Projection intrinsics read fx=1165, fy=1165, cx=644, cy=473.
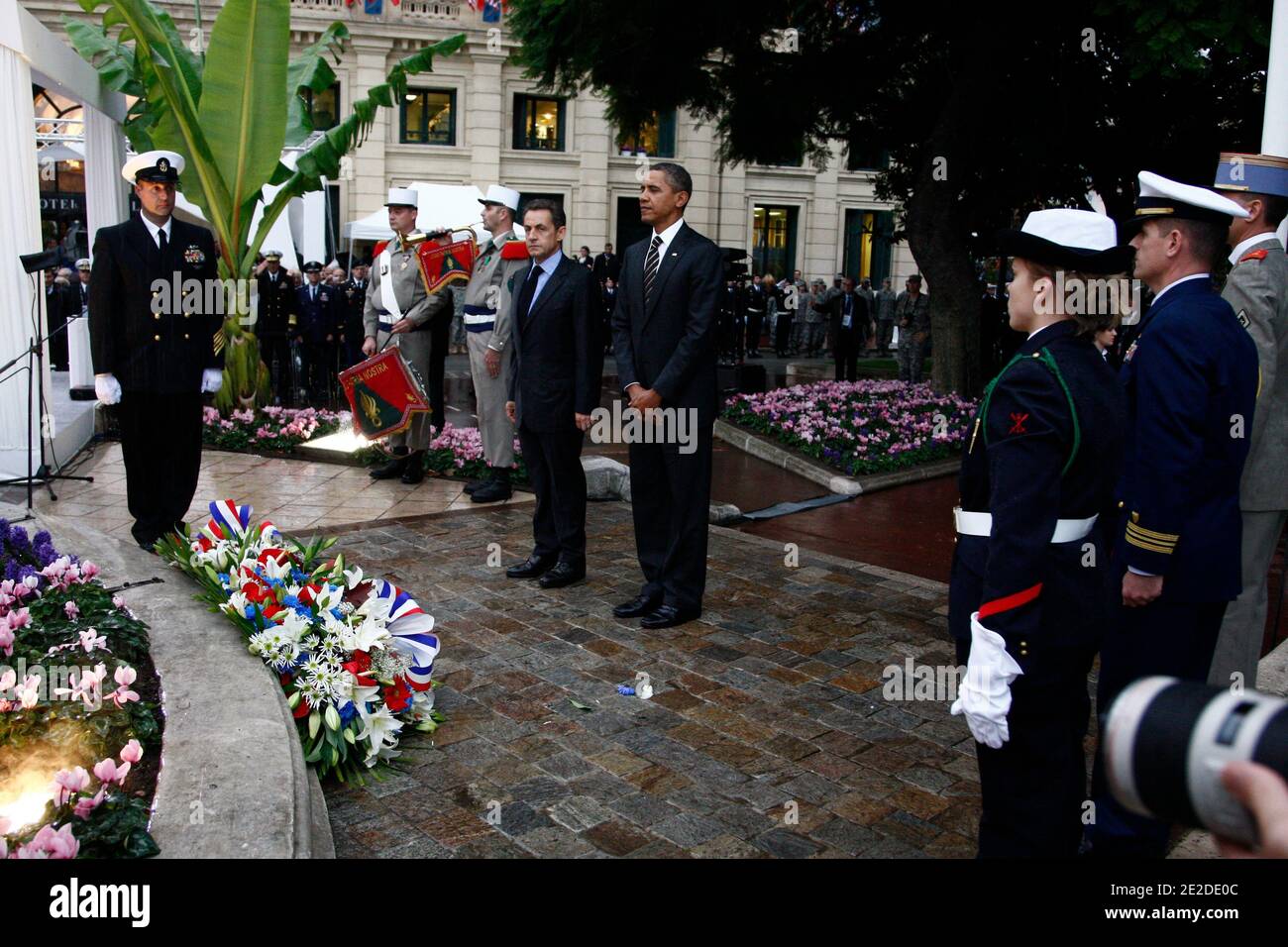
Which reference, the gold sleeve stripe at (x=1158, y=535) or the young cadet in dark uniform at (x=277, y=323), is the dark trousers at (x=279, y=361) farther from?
the gold sleeve stripe at (x=1158, y=535)

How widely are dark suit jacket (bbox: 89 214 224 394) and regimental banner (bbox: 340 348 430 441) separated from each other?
8.70 feet

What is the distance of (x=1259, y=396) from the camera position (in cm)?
411

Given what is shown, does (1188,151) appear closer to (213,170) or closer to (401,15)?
(213,170)

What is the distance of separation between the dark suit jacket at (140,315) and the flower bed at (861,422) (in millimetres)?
6326

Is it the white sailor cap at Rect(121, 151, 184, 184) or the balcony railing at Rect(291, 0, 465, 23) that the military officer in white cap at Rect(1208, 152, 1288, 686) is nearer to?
the white sailor cap at Rect(121, 151, 184, 184)

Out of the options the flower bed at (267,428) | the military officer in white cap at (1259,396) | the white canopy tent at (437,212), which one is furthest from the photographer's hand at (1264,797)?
the white canopy tent at (437,212)

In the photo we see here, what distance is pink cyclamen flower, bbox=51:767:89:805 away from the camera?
3.10 m

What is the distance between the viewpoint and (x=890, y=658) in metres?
5.68

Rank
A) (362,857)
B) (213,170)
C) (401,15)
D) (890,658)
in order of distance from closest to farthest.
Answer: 1. (362,857)
2. (890,658)
3. (213,170)
4. (401,15)

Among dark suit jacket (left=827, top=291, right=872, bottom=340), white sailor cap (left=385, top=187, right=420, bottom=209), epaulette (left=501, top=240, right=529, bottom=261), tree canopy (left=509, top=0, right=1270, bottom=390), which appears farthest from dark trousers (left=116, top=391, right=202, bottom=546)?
dark suit jacket (left=827, top=291, right=872, bottom=340)

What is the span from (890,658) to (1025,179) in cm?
A: 1179

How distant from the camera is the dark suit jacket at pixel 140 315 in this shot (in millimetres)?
6617
